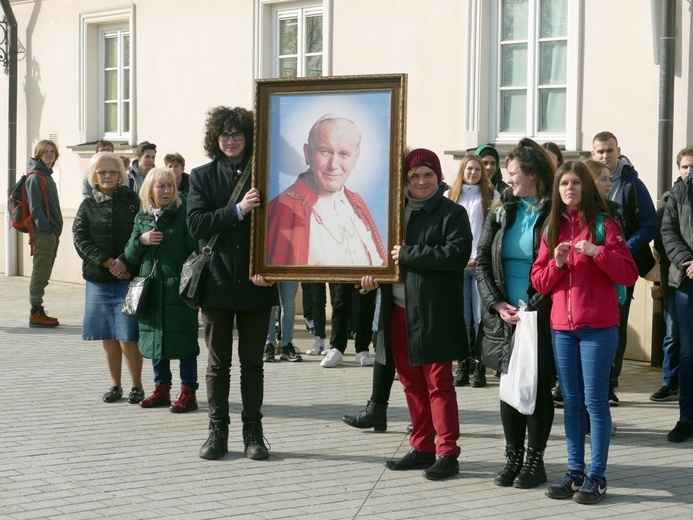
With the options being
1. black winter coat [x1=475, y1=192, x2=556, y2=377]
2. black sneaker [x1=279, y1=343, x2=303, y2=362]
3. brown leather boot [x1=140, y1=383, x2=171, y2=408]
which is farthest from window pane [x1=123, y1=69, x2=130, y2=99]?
black winter coat [x1=475, y1=192, x2=556, y2=377]

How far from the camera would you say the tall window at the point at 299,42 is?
14.8 meters

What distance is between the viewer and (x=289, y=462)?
7.30m

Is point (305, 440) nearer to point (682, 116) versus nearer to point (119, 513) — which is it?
point (119, 513)

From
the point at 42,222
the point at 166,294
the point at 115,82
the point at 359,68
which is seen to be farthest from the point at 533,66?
the point at 115,82

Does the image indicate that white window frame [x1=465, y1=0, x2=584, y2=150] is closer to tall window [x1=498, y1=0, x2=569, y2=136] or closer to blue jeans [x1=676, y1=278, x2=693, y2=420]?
tall window [x1=498, y1=0, x2=569, y2=136]

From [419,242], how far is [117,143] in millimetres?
11534

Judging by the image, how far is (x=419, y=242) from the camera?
7.04 metres

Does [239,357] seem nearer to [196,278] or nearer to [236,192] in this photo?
[196,278]

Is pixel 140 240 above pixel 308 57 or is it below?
below

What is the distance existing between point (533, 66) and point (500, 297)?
610 cm

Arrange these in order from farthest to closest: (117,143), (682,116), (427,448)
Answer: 1. (117,143)
2. (682,116)
3. (427,448)

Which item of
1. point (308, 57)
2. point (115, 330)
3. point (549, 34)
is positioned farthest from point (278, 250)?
point (308, 57)

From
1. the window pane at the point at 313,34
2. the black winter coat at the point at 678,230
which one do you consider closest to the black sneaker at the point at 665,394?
the black winter coat at the point at 678,230

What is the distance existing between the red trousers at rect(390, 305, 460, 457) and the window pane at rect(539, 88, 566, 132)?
5.52 m
